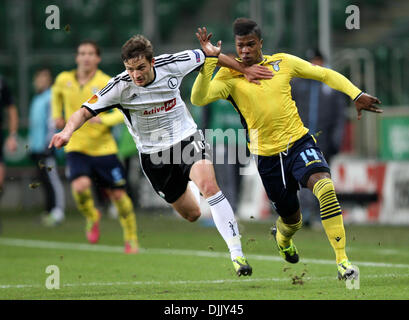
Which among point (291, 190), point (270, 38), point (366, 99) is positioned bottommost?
point (291, 190)

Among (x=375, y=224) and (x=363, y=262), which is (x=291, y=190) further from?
(x=375, y=224)

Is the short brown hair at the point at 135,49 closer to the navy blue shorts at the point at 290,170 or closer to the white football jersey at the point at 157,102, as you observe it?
the white football jersey at the point at 157,102

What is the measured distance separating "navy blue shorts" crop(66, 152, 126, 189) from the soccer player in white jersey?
106 inches

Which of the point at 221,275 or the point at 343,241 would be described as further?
the point at 221,275

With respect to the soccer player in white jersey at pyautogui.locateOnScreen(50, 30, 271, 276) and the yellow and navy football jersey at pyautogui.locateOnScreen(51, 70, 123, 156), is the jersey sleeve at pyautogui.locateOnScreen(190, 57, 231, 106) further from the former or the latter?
the yellow and navy football jersey at pyautogui.locateOnScreen(51, 70, 123, 156)

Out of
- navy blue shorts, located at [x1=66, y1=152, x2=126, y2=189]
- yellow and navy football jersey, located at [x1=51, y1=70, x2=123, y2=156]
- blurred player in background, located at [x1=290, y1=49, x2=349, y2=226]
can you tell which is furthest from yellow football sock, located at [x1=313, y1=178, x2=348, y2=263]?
blurred player in background, located at [x1=290, y1=49, x2=349, y2=226]

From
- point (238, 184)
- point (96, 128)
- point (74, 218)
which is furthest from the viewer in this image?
point (74, 218)

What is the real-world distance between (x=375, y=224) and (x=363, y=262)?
5.13 m

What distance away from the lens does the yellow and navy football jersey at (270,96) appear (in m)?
8.03

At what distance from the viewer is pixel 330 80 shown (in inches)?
318

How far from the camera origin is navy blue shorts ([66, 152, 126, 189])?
1138cm

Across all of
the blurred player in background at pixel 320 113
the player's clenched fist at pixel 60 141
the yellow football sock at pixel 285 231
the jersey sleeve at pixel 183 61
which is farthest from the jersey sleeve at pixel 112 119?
the blurred player in background at pixel 320 113

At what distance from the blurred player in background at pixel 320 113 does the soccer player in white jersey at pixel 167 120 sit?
18.3ft

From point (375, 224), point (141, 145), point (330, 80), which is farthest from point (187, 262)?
point (375, 224)
